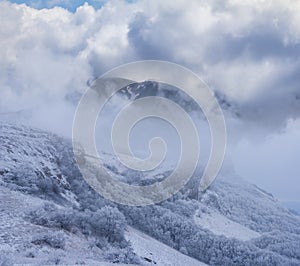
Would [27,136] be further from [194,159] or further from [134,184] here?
[194,159]

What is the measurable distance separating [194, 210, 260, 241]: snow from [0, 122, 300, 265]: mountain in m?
0.16

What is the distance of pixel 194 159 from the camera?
210 ft

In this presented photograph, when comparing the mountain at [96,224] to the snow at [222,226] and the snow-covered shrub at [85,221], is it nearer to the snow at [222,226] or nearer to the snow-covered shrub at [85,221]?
the snow-covered shrub at [85,221]

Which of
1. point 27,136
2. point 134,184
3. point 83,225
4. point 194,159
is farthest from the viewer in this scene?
point 194,159

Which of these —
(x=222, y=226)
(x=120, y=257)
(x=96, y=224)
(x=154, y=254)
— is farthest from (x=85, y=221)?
(x=222, y=226)

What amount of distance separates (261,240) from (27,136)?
28103 millimetres

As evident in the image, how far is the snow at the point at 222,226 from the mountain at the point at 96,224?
0.16 m

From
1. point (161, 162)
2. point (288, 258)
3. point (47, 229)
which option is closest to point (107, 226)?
point (47, 229)

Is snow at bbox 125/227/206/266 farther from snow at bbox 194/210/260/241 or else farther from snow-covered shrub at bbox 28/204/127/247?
snow at bbox 194/210/260/241

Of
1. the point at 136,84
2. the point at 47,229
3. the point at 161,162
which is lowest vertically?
the point at 47,229

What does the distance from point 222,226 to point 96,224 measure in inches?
925

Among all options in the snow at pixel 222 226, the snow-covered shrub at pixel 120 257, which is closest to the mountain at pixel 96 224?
the snow-covered shrub at pixel 120 257

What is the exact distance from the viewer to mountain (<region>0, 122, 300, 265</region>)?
21609 millimetres

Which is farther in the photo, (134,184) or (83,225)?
(134,184)
